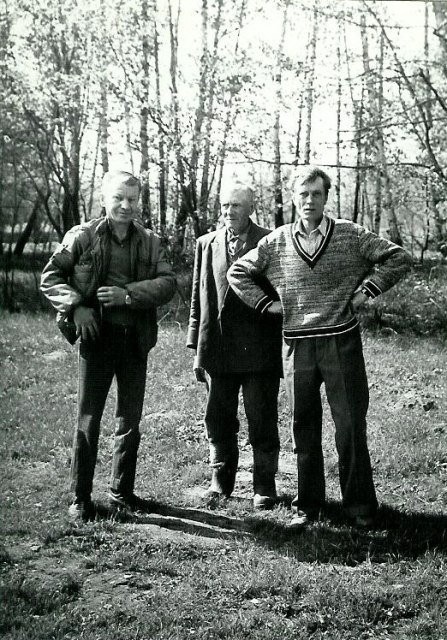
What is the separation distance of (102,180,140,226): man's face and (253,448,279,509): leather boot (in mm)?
1949

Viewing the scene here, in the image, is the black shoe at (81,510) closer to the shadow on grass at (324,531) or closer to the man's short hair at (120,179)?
the shadow on grass at (324,531)

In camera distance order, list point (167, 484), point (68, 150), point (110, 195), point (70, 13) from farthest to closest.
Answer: point (68, 150), point (70, 13), point (167, 484), point (110, 195)

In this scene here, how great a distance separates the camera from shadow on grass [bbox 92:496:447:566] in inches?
182

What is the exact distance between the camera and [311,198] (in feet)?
16.1

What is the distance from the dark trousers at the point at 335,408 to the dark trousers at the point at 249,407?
0.45 meters

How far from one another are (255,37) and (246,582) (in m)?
15.4

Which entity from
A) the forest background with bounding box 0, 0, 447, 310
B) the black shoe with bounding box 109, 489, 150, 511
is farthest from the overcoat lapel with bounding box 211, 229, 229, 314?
the forest background with bounding box 0, 0, 447, 310

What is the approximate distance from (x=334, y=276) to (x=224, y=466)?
1.84 m

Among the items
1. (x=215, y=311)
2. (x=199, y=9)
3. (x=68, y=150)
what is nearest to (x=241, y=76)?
(x=199, y=9)

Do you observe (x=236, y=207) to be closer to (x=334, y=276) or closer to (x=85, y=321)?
(x=334, y=276)

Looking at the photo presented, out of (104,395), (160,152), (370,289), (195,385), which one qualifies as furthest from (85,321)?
(160,152)

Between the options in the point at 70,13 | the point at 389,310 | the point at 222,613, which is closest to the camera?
the point at 222,613

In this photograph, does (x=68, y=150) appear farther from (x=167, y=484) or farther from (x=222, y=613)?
(x=222, y=613)

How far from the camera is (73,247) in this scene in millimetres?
5285
